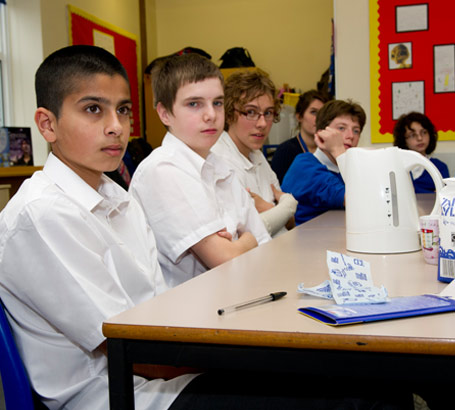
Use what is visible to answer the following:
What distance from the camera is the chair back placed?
0.80m

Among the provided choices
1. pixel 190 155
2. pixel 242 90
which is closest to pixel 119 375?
pixel 190 155

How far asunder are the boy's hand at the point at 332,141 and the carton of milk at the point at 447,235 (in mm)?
1446

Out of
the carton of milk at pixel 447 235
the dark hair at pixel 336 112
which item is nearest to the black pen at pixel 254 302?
the carton of milk at pixel 447 235

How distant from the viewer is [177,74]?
67.4 inches

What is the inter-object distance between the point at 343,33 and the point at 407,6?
418 mm

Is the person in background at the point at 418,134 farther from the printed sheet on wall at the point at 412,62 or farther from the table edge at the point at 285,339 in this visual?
the table edge at the point at 285,339

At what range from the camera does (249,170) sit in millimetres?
2320

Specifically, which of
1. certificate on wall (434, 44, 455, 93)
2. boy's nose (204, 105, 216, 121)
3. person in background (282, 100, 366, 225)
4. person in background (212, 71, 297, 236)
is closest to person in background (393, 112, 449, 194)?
certificate on wall (434, 44, 455, 93)

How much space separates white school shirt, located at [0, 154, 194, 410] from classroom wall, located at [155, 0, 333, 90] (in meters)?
5.20

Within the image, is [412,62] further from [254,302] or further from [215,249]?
[254,302]

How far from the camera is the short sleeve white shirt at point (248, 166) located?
2246 millimetres

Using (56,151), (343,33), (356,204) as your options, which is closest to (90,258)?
(56,151)

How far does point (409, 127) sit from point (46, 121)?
8.61 ft

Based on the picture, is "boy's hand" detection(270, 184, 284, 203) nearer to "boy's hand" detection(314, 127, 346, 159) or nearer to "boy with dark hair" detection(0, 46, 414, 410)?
"boy's hand" detection(314, 127, 346, 159)
